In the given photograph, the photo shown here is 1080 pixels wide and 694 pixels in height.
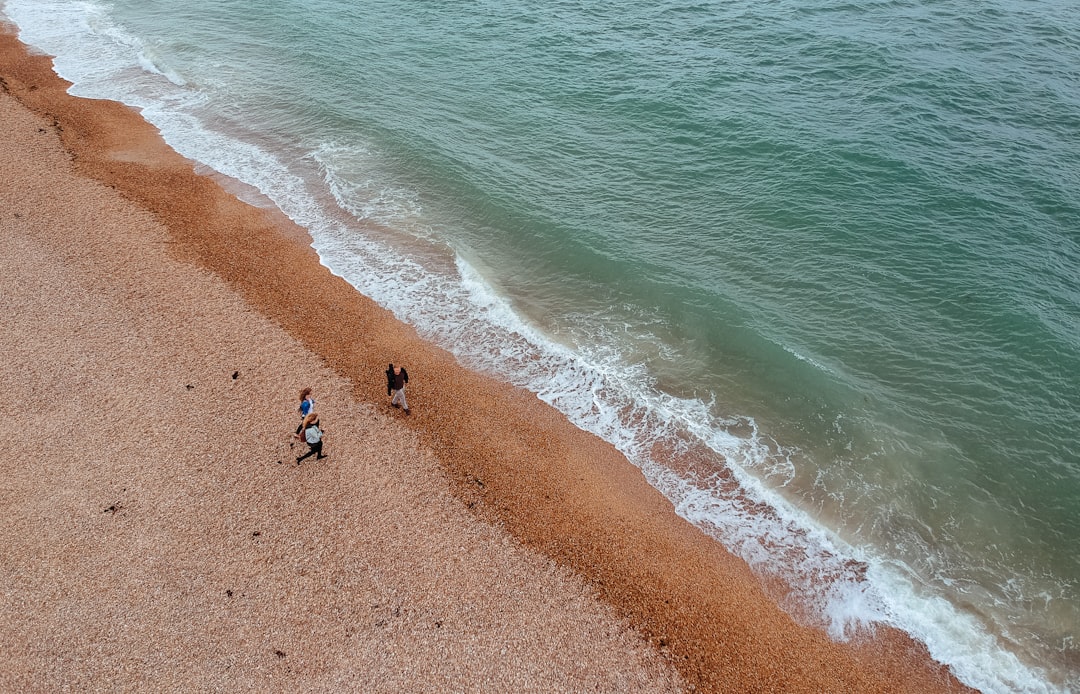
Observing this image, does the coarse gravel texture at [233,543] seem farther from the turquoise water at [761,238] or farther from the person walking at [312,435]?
the turquoise water at [761,238]

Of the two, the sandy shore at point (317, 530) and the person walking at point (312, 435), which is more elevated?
the person walking at point (312, 435)

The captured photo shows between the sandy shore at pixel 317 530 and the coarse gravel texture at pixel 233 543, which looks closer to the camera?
the coarse gravel texture at pixel 233 543

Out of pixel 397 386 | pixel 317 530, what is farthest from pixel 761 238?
pixel 317 530

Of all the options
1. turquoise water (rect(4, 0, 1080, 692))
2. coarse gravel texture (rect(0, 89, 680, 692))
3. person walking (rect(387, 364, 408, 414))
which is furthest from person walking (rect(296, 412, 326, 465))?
turquoise water (rect(4, 0, 1080, 692))

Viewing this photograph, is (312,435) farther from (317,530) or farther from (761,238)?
(761,238)

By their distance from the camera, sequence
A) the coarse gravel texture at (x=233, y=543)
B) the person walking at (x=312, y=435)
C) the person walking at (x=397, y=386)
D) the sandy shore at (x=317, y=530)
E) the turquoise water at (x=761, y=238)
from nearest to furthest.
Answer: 1. the coarse gravel texture at (x=233, y=543)
2. the sandy shore at (x=317, y=530)
3. the person walking at (x=312, y=435)
4. the turquoise water at (x=761, y=238)
5. the person walking at (x=397, y=386)

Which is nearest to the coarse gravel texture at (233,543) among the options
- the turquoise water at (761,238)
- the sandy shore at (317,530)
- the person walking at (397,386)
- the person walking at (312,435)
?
the sandy shore at (317,530)
